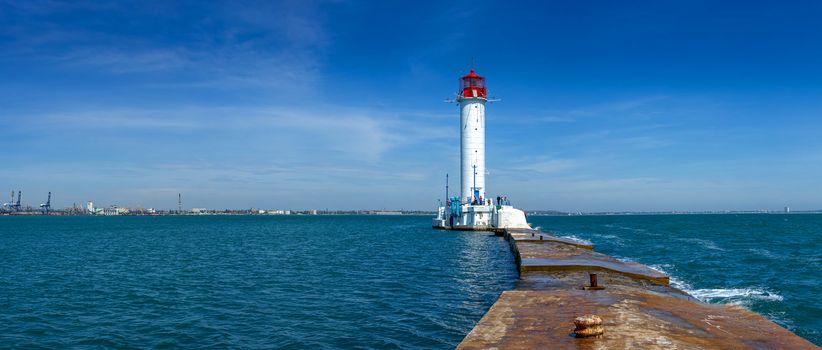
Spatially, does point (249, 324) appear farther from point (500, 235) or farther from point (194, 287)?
point (500, 235)

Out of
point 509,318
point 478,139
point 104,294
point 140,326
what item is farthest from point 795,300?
point 478,139

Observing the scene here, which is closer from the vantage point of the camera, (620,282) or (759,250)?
(620,282)

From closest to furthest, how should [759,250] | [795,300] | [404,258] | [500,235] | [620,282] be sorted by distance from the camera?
1. [620,282]
2. [795,300]
3. [404,258]
4. [759,250]
5. [500,235]

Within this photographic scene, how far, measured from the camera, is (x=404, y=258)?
37.0m

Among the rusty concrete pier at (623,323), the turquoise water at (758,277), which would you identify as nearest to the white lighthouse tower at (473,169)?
the turquoise water at (758,277)

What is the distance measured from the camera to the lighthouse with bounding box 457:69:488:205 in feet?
229

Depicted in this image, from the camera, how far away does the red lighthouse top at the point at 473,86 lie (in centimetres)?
7169

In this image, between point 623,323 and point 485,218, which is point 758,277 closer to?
point 623,323

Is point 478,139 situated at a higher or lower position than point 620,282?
higher

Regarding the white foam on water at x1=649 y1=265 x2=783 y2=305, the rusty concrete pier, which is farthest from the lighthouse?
the rusty concrete pier

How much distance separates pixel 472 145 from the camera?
69.9 m

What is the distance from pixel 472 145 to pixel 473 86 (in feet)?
27.5

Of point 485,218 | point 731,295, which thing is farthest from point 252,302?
point 485,218

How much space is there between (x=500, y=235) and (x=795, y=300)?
40867mm
